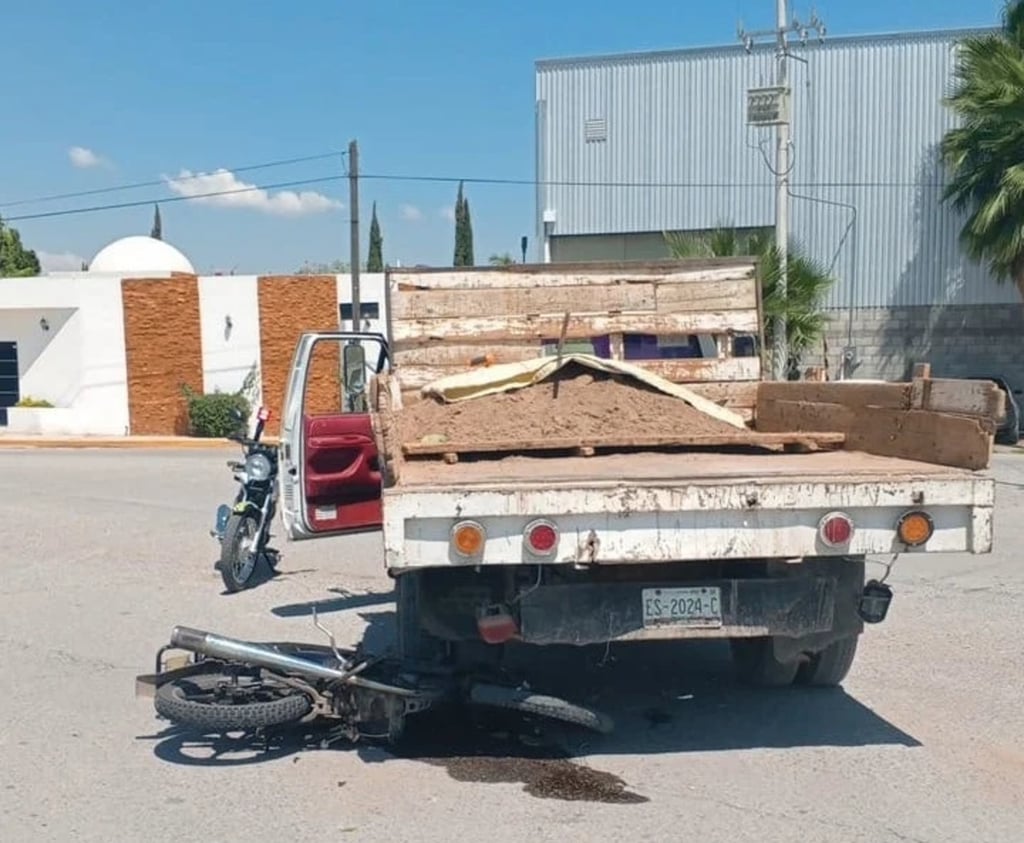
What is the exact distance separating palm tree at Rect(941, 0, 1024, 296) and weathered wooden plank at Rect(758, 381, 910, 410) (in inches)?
758

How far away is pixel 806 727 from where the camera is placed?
5.73 meters

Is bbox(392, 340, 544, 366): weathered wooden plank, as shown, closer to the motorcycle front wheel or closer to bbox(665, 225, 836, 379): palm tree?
the motorcycle front wheel

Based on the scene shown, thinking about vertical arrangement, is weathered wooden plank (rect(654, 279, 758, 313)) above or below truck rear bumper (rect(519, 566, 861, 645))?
above

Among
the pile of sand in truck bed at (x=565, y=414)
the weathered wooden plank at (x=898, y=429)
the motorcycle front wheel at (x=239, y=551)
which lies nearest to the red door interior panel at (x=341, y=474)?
the motorcycle front wheel at (x=239, y=551)

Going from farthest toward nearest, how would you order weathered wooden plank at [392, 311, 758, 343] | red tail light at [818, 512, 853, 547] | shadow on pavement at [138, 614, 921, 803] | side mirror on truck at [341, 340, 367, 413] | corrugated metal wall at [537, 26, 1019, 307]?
corrugated metal wall at [537, 26, 1019, 307]
side mirror on truck at [341, 340, 367, 413]
weathered wooden plank at [392, 311, 758, 343]
shadow on pavement at [138, 614, 921, 803]
red tail light at [818, 512, 853, 547]

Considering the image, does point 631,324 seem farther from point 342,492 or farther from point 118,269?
point 118,269

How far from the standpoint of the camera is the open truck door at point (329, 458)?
8398 millimetres

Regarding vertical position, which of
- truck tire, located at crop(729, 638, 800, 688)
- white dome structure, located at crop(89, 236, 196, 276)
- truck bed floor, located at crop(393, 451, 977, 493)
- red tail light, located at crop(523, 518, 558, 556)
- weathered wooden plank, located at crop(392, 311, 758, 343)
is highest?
white dome structure, located at crop(89, 236, 196, 276)

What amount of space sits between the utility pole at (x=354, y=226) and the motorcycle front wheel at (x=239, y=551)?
1695cm

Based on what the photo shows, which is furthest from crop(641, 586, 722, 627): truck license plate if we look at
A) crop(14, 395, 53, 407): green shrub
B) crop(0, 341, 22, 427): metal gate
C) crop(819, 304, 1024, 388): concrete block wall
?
crop(0, 341, 22, 427): metal gate

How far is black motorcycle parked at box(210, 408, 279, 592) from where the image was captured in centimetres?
927

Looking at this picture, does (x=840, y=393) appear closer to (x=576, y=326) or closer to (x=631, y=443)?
(x=631, y=443)

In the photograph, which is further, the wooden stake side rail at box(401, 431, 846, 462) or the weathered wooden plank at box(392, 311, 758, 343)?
the weathered wooden plank at box(392, 311, 758, 343)

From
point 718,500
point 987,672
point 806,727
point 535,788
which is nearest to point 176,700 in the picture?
point 535,788
